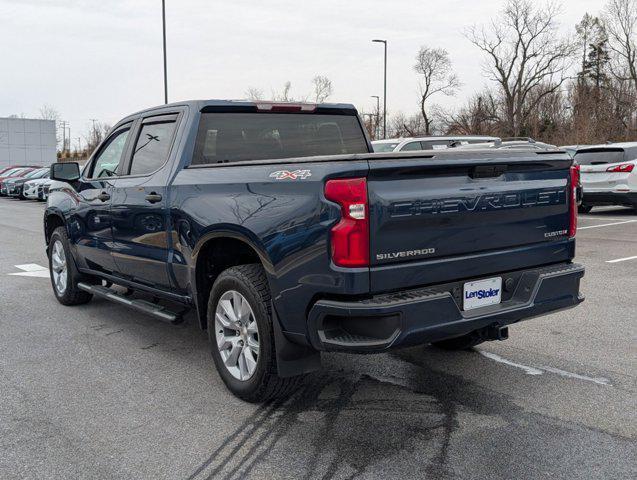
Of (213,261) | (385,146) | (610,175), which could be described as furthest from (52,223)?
(610,175)

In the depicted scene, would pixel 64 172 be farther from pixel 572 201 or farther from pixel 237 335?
pixel 572 201

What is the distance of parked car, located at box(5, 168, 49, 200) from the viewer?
29500mm

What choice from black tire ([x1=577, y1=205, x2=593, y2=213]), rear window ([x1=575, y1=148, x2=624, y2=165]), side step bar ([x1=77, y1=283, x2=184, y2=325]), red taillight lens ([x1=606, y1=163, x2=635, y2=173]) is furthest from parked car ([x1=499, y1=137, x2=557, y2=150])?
black tire ([x1=577, y1=205, x2=593, y2=213])

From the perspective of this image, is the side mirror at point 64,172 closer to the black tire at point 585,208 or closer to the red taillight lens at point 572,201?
the red taillight lens at point 572,201

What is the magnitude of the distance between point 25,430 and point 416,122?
2408 inches

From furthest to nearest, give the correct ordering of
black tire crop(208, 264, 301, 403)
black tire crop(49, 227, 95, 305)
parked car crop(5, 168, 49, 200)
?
parked car crop(5, 168, 49, 200), black tire crop(49, 227, 95, 305), black tire crop(208, 264, 301, 403)

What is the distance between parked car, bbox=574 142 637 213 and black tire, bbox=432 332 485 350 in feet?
35.5

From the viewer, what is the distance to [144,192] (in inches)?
193

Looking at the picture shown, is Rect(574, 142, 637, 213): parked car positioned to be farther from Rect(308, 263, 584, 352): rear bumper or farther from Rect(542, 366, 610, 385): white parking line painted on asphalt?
Rect(308, 263, 584, 352): rear bumper

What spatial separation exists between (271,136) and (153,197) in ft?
3.31

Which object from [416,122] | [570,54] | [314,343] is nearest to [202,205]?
[314,343]

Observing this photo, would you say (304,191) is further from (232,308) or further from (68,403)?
(68,403)

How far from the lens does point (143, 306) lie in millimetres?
5074

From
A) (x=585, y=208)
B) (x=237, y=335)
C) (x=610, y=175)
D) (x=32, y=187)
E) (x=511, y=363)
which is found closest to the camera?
(x=237, y=335)
